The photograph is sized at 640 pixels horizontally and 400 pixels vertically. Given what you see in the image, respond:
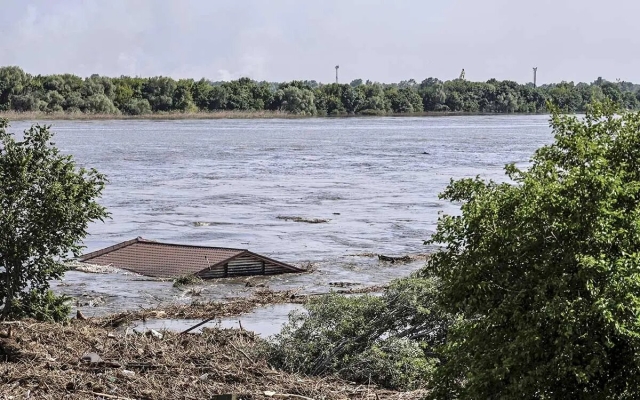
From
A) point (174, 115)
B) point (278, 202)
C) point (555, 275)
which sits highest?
point (555, 275)

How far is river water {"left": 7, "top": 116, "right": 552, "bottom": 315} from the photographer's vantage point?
19.6 meters

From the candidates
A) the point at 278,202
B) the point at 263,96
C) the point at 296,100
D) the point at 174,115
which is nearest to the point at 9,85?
the point at 174,115

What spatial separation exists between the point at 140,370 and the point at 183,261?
9949 millimetres

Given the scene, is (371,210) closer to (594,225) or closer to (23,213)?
(23,213)

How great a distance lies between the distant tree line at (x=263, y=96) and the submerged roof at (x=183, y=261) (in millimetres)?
106224

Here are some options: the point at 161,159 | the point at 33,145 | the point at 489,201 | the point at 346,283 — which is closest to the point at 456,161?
the point at 161,159

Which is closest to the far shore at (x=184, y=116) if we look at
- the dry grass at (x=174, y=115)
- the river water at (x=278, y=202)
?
the dry grass at (x=174, y=115)

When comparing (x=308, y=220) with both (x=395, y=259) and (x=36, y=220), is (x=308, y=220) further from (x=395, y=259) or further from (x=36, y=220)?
(x=36, y=220)

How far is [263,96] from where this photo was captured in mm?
160250

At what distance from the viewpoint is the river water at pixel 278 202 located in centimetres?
1964

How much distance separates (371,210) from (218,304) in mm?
17539

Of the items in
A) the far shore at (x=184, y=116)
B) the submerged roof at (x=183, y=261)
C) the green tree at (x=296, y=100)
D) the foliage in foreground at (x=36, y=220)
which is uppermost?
the foliage in foreground at (x=36, y=220)

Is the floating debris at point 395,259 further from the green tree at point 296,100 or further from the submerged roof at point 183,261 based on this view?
the green tree at point 296,100

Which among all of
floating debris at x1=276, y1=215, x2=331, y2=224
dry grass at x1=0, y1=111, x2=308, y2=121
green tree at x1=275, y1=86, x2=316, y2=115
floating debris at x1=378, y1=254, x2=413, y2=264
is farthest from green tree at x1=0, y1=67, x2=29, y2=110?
floating debris at x1=378, y1=254, x2=413, y2=264
